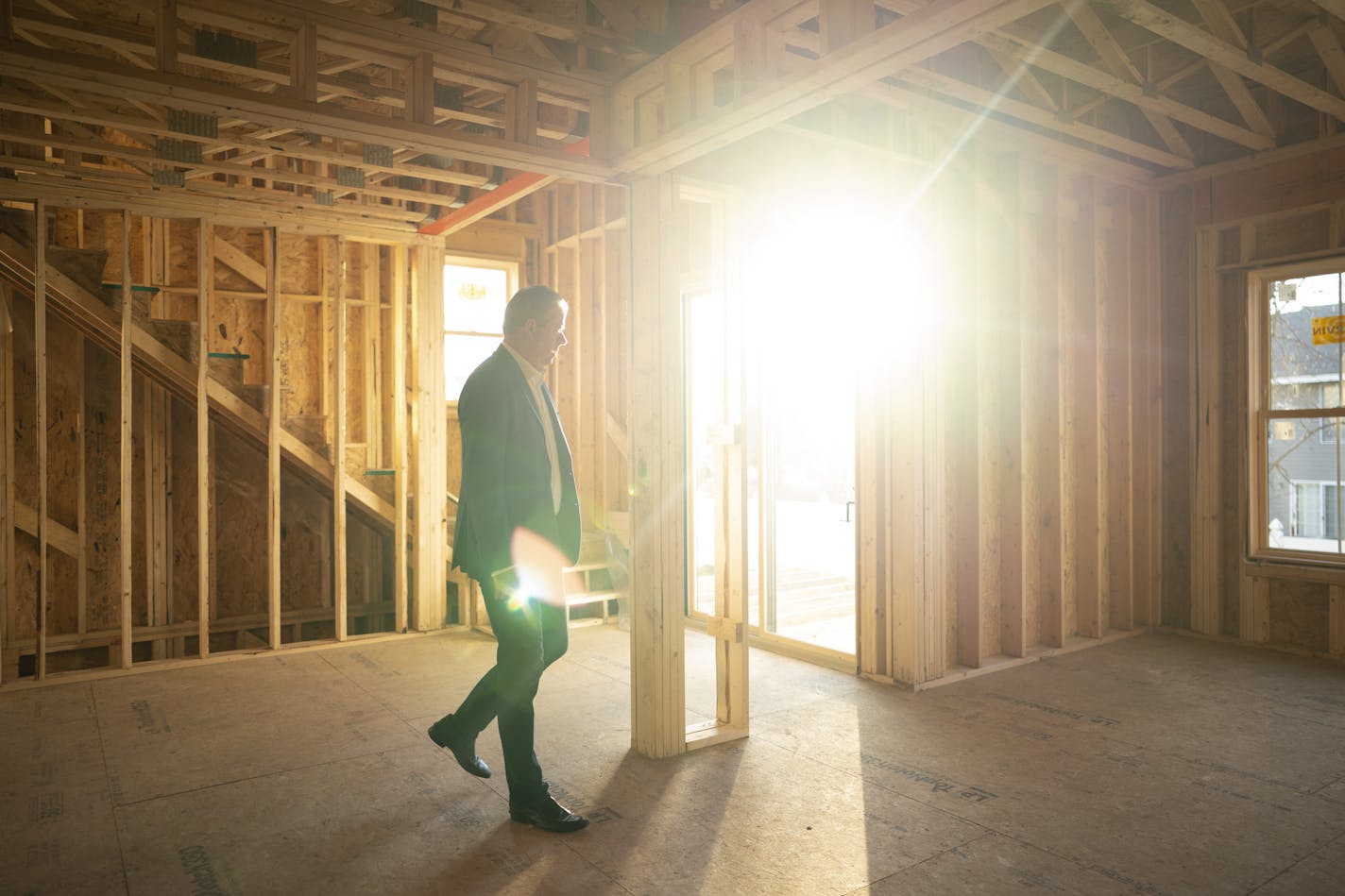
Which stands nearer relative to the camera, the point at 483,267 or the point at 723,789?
the point at 723,789

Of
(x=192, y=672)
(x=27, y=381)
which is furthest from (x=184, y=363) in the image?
(x=192, y=672)

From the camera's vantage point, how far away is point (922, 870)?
2.67m

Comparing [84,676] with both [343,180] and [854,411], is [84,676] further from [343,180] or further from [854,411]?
[854,411]

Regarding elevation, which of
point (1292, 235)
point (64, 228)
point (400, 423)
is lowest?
point (400, 423)

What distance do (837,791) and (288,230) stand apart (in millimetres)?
4822

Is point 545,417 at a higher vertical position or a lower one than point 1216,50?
lower

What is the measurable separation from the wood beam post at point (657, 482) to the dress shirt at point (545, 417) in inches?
24.6

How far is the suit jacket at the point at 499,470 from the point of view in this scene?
2.87 meters

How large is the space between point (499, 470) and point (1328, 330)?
17.3 feet

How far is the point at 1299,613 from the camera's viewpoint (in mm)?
5375

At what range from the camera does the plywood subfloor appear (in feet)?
8.78

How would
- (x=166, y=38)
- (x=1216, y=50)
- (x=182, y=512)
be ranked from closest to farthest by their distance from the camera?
(x=166, y=38), (x=1216, y=50), (x=182, y=512)

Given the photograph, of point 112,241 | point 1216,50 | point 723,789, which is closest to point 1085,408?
point 1216,50

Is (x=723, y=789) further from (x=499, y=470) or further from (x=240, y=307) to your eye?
(x=240, y=307)
